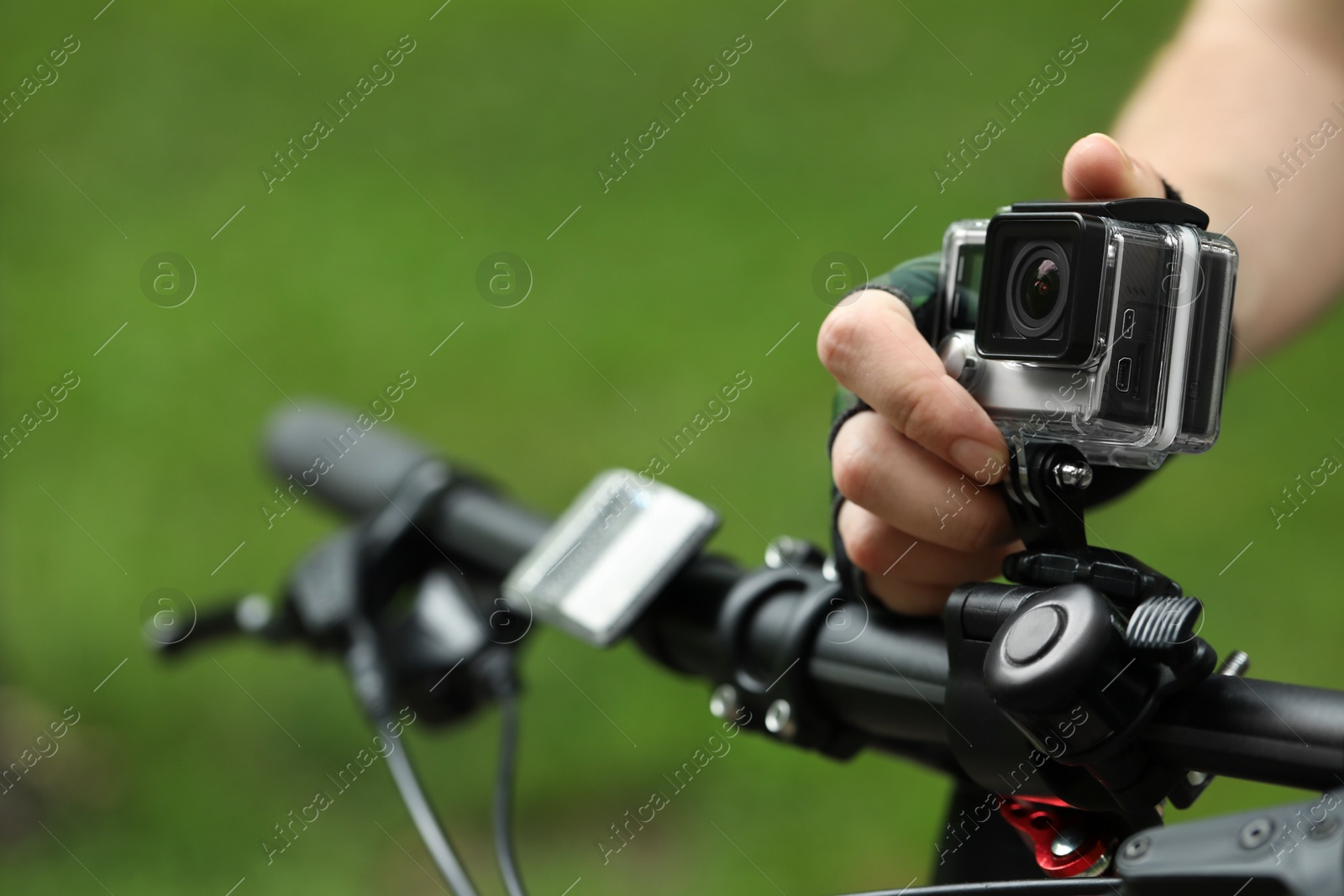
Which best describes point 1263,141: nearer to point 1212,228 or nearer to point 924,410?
point 1212,228

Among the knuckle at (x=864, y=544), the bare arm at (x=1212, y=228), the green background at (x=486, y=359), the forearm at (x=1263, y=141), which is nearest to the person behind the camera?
the bare arm at (x=1212, y=228)

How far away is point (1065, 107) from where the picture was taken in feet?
11.8

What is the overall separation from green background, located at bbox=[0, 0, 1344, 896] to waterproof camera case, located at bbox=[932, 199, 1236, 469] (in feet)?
6.46

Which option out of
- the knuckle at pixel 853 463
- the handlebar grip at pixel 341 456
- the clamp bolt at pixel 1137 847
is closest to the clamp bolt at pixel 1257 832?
the clamp bolt at pixel 1137 847

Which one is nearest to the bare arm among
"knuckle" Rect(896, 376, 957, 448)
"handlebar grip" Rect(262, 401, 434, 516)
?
"knuckle" Rect(896, 376, 957, 448)

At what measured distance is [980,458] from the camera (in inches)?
26.1

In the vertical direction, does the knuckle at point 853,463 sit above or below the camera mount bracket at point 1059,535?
above

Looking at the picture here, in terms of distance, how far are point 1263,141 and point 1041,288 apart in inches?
17.8

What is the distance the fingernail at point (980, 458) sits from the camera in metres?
0.66

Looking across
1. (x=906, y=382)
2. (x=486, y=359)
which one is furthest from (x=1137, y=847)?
(x=486, y=359)

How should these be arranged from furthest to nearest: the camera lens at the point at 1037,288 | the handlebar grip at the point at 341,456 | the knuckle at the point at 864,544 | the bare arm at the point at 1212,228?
the handlebar grip at the point at 341,456 < the knuckle at the point at 864,544 < the bare arm at the point at 1212,228 < the camera lens at the point at 1037,288

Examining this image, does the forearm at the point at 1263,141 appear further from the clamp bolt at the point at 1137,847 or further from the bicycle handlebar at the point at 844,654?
the clamp bolt at the point at 1137,847

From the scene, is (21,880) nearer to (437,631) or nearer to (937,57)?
(437,631)

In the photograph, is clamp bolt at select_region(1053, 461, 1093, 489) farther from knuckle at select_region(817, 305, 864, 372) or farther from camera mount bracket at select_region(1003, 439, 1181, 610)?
knuckle at select_region(817, 305, 864, 372)
